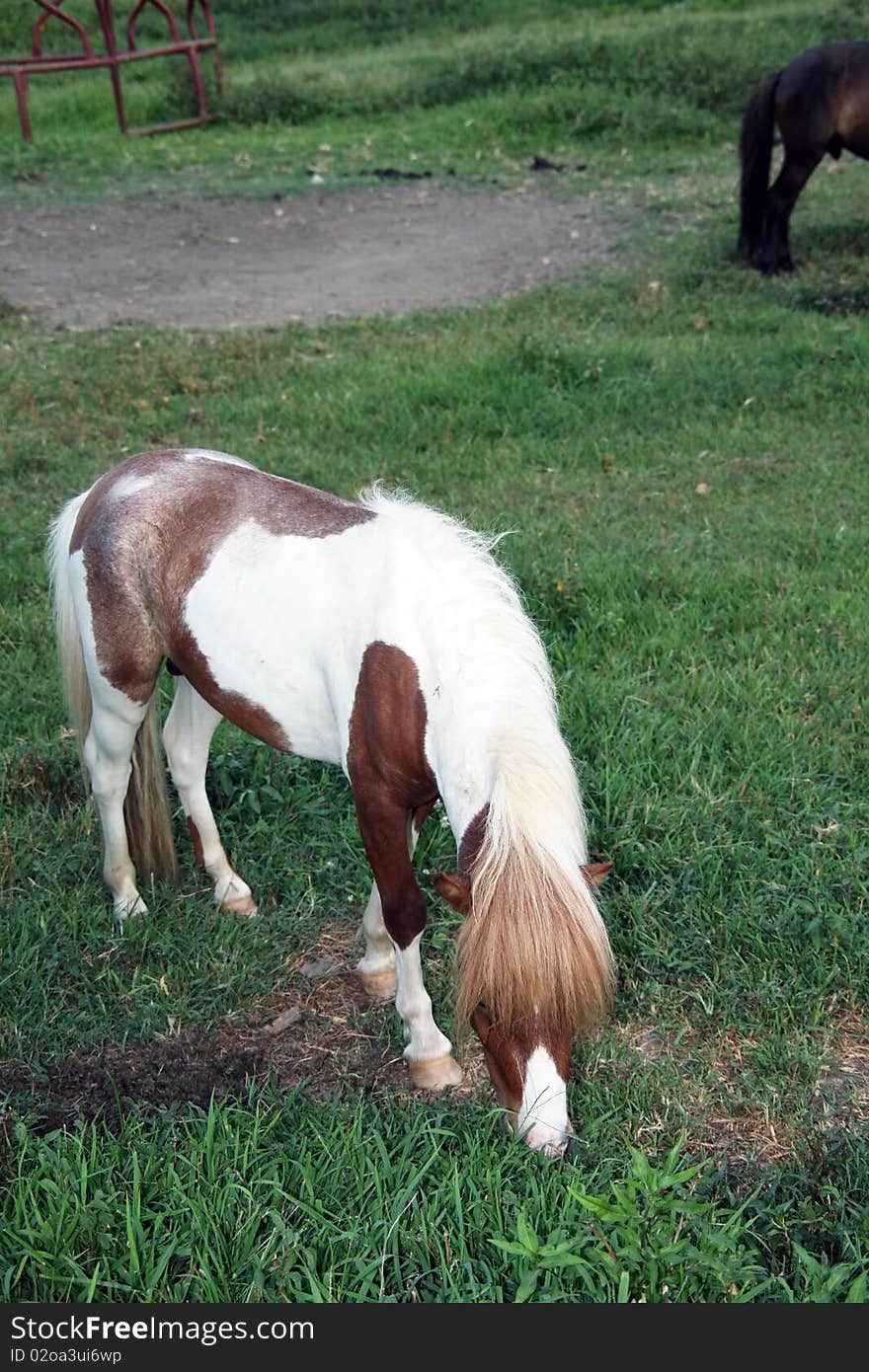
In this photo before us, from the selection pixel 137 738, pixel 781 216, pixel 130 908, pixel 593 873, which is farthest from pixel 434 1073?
pixel 781 216

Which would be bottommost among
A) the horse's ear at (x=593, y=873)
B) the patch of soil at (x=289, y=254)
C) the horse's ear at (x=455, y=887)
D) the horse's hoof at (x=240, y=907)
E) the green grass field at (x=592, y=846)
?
the horse's hoof at (x=240, y=907)

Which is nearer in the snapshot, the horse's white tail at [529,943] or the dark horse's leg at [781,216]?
the horse's white tail at [529,943]

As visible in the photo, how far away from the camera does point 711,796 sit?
3.47 metres

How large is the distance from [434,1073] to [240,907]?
83cm

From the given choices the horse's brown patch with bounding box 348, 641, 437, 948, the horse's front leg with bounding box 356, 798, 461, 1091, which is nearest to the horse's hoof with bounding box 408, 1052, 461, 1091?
the horse's front leg with bounding box 356, 798, 461, 1091

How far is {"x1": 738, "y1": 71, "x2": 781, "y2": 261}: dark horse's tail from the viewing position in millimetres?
8477

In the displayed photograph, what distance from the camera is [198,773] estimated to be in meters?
3.45

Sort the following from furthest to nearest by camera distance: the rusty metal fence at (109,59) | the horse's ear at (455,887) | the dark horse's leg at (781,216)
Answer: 1. the rusty metal fence at (109,59)
2. the dark horse's leg at (781,216)
3. the horse's ear at (455,887)

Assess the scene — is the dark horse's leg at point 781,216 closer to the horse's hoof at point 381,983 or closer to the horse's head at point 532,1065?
the horse's hoof at point 381,983

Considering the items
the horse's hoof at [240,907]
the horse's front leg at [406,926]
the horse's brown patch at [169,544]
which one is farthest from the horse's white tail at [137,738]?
the horse's front leg at [406,926]

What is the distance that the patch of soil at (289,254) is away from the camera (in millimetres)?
8469

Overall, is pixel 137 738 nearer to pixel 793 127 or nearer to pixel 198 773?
pixel 198 773

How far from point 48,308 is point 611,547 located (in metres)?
5.19

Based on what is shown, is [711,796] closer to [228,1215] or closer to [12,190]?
[228,1215]
